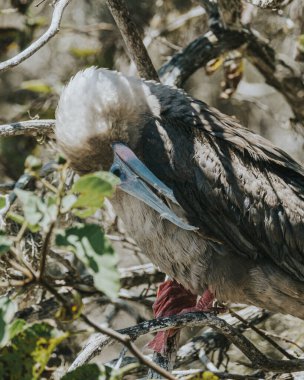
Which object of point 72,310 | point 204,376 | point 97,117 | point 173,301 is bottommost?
point 173,301

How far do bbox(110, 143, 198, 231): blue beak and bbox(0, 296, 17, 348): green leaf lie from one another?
197cm

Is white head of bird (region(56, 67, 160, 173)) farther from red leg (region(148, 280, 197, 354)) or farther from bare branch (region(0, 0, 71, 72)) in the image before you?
red leg (region(148, 280, 197, 354))

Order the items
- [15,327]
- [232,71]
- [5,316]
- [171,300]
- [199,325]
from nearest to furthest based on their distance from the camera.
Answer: [5,316]
[15,327]
[199,325]
[171,300]
[232,71]

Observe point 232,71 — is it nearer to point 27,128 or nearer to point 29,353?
point 27,128

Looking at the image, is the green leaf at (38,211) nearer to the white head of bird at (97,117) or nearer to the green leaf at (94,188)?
the green leaf at (94,188)

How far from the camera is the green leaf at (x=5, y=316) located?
7.53 feet

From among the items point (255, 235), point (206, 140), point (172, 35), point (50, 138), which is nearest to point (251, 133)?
point (206, 140)

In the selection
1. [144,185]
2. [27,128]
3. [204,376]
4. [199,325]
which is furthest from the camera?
[27,128]

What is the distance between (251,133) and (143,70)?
37.0 inches

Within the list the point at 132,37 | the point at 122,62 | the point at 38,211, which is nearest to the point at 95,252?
the point at 38,211

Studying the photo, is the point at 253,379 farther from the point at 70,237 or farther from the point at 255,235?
the point at 70,237

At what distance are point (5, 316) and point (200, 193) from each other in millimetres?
2304

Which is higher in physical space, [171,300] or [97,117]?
[97,117]

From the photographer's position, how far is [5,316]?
2330mm
